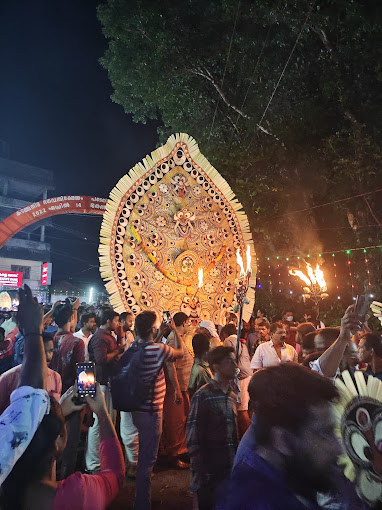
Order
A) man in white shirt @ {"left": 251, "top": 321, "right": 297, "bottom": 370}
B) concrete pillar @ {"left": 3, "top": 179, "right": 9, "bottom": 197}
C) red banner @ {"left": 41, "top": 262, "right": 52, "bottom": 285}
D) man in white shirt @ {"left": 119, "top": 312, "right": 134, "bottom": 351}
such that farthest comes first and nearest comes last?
concrete pillar @ {"left": 3, "top": 179, "right": 9, "bottom": 197}, red banner @ {"left": 41, "top": 262, "right": 52, "bottom": 285}, man in white shirt @ {"left": 119, "top": 312, "right": 134, "bottom": 351}, man in white shirt @ {"left": 251, "top": 321, "right": 297, "bottom": 370}

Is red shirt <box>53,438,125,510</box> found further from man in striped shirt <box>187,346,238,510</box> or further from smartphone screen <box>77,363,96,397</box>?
man in striped shirt <box>187,346,238,510</box>

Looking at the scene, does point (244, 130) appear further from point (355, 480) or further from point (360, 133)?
point (355, 480)

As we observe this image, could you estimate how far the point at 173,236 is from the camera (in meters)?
5.27

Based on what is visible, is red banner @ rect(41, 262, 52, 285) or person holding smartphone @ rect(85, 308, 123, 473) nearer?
person holding smartphone @ rect(85, 308, 123, 473)

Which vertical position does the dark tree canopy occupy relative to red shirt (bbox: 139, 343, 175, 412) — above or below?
above

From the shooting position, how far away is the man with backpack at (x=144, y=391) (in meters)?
3.72

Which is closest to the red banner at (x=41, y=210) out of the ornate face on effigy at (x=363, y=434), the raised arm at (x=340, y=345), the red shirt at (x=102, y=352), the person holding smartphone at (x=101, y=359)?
the person holding smartphone at (x=101, y=359)

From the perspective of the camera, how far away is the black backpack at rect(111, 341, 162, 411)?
3805mm

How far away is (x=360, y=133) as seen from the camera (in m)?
10.3

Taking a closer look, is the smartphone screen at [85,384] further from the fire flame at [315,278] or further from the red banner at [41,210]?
the red banner at [41,210]

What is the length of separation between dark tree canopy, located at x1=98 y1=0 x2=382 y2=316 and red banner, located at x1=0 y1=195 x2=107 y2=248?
16.3ft

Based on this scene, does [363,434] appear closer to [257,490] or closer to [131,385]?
[257,490]

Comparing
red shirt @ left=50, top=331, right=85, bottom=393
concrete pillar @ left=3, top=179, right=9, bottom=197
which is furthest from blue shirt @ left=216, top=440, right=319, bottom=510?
concrete pillar @ left=3, top=179, right=9, bottom=197

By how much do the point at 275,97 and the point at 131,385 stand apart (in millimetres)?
10323
